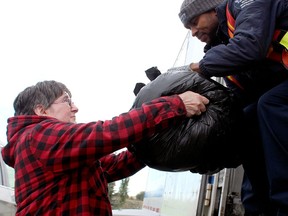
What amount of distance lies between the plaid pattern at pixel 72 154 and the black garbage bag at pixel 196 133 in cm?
8

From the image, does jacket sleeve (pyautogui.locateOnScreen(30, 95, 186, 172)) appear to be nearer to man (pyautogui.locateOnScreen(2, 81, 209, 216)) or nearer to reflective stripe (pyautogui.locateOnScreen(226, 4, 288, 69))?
man (pyautogui.locateOnScreen(2, 81, 209, 216))

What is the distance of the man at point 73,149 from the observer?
1804mm

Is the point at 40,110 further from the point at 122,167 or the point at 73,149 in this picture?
the point at 122,167

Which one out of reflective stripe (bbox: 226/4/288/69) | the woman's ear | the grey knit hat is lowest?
the woman's ear

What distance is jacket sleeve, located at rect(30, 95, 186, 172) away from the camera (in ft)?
5.89

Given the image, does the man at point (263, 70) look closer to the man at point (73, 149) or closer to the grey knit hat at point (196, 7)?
the grey knit hat at point (196, 7)

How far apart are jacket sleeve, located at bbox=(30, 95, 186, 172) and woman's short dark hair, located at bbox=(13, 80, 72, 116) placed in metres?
0.42

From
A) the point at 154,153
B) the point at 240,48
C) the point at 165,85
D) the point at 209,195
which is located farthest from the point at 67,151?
the point at 209,195

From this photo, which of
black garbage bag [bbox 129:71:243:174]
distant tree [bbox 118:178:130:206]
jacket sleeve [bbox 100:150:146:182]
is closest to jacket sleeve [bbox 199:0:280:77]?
black garbage bag [bbox 129:71:243:174]

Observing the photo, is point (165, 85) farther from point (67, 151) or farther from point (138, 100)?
point (67, 151)

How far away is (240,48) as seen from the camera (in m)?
1.77

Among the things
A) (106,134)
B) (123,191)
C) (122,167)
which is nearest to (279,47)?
(106,134)

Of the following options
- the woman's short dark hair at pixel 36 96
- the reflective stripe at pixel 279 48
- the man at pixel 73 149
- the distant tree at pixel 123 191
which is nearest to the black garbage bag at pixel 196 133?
the man at pixel 73 149

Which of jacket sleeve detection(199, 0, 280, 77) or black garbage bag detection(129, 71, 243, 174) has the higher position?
jacket sleeve detection(199, 0, 280, 77)
